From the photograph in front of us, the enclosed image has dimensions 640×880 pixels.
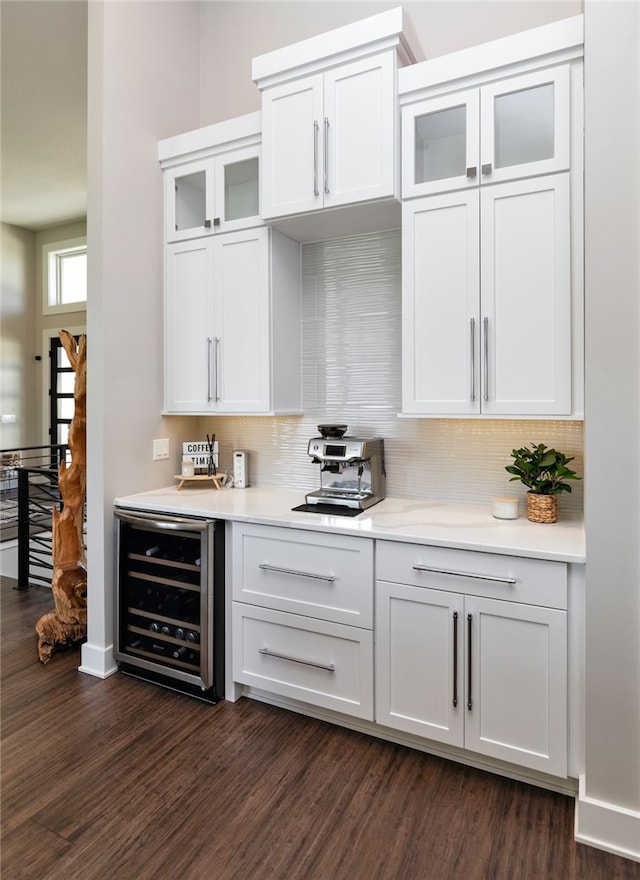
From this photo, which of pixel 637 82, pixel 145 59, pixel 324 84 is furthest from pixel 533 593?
pixel 145 59

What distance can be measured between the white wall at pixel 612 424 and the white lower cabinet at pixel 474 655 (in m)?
0.12

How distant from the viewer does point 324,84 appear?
7.38 feet

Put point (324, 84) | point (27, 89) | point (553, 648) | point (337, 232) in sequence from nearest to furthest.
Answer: point (553, 648)
point (324, 84)
point (337, 232)
point (27, 89)

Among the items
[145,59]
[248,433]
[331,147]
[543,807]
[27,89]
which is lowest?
[543,807]

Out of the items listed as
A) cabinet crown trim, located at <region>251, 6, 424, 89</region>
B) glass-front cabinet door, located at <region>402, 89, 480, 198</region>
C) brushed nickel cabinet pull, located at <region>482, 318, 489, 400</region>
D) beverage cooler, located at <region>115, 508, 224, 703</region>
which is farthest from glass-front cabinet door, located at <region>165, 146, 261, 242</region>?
beverage cooler, located at <region>115, 508, 224, 703</region>

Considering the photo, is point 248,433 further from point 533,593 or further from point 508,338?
point 533,593

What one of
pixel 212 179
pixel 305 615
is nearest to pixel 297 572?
pixel 305 615

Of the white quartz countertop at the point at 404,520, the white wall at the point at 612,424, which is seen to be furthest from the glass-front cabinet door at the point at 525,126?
the white quartz countertop at the point at 404,520

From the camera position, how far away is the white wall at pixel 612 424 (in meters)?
1.52

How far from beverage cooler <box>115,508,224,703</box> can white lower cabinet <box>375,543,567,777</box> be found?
0.75 metres

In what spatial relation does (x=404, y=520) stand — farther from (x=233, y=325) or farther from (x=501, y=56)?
(x=501, y=56)

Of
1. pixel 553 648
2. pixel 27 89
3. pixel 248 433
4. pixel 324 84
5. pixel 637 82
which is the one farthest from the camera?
pixel 27 89

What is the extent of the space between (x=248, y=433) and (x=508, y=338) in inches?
62.9

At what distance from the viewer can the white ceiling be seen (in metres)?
3.22
